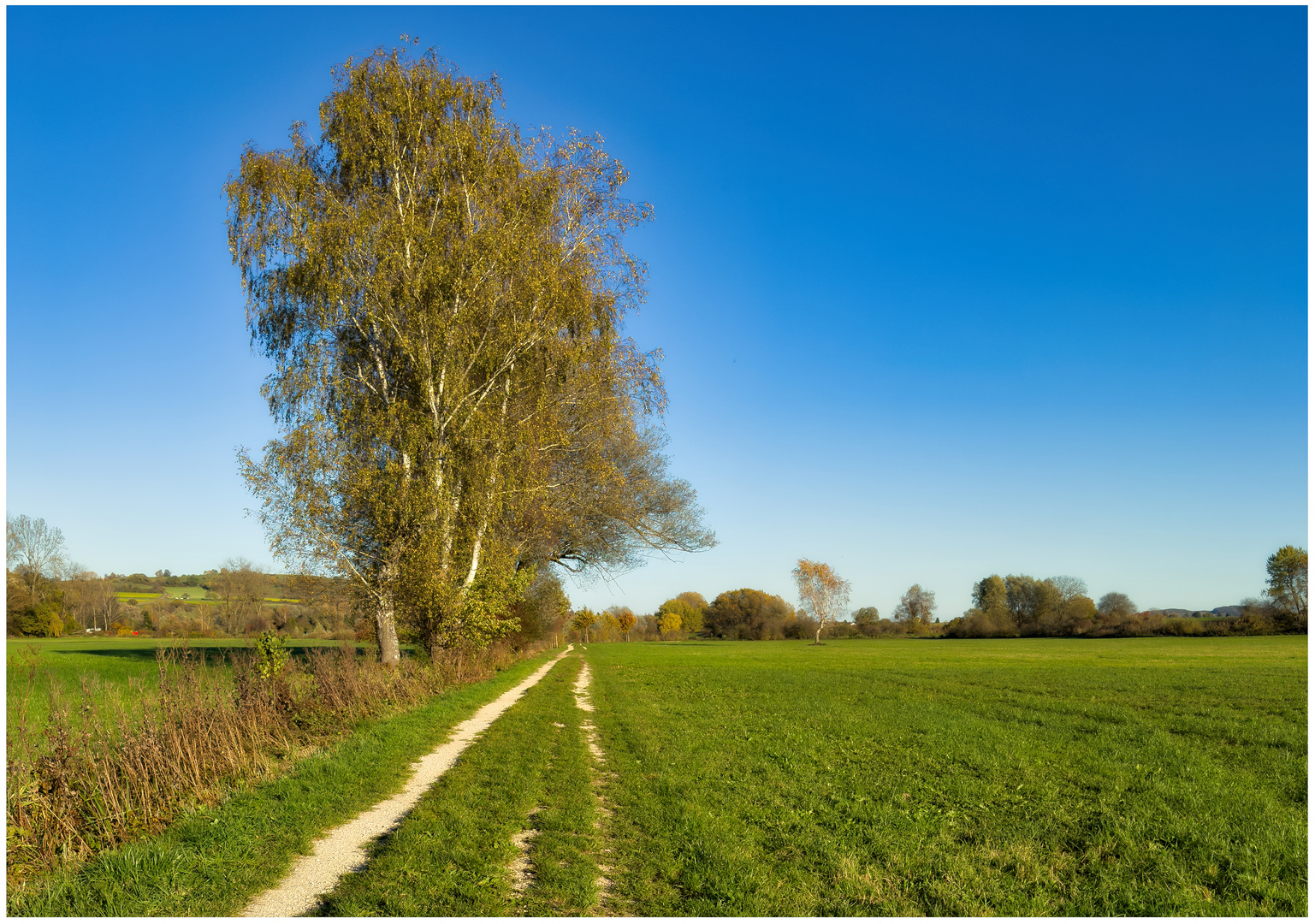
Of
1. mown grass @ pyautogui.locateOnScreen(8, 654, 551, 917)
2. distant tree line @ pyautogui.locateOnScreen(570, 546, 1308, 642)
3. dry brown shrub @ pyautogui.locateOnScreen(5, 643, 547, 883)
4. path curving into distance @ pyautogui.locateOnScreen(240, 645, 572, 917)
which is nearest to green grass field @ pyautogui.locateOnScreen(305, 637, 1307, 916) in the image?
path curving into distance @ pyautogui.locateOnScreen(240, 645, 572, 917)

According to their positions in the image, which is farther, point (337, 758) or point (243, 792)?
point (337, 758)

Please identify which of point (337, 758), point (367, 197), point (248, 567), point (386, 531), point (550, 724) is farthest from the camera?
point (248, 567)

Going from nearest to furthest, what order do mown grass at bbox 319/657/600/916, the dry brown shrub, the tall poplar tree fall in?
mown grass at bbox 319/657/600/916 < the dry brown shrub < the tall poplar tree

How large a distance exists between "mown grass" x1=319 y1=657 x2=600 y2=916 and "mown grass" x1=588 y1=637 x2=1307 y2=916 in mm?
443

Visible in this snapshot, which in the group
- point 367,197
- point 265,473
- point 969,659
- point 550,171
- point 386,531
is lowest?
point 969,659

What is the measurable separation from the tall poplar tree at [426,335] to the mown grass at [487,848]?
29.5 feet

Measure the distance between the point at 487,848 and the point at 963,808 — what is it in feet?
16.8

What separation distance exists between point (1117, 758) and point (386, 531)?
15.7 metres

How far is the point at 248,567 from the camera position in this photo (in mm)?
75562

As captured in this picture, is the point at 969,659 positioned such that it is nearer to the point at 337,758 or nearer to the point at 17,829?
the point at 337,758

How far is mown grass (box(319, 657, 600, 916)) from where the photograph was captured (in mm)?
5387

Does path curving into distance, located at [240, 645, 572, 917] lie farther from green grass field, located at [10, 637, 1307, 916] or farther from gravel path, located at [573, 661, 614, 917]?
gravel path, located at [573, 661, 614, 917]

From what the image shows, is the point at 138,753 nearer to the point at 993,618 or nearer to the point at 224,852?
the point at 224,852

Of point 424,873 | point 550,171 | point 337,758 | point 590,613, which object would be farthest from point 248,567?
point 424,873
